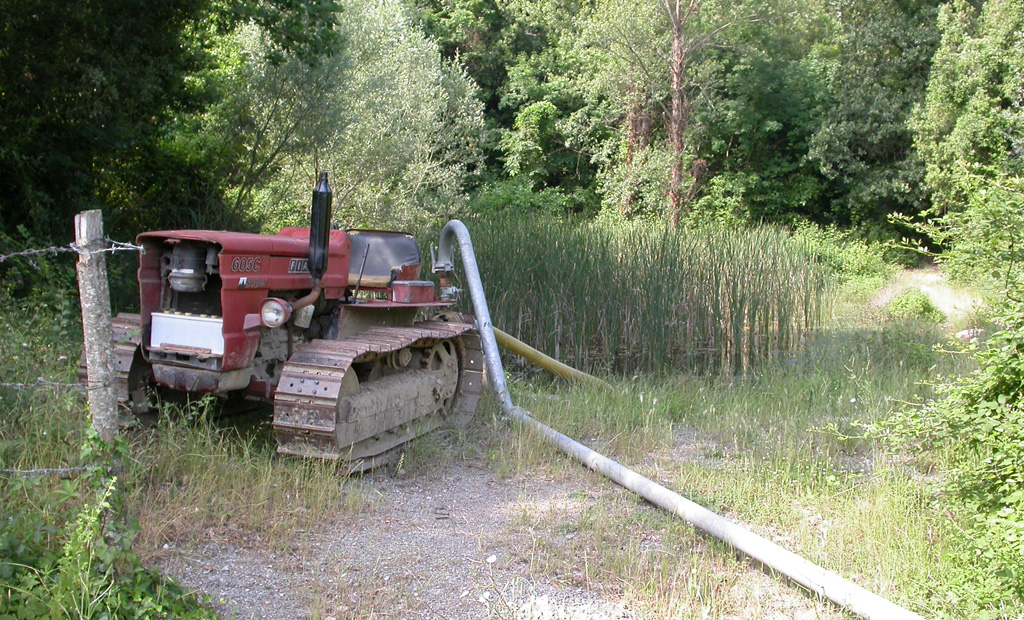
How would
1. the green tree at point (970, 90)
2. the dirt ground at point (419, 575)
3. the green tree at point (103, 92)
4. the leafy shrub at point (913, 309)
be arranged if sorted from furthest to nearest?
1. the green tree at point (970, 90)
2. the leafy shrub at point (913, 309)
3. the green tree at point (103, 92)
4. the dirt ground at point (419, 575)

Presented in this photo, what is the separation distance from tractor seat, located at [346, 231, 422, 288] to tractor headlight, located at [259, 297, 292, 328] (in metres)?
1.21

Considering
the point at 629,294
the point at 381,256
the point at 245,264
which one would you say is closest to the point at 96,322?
the point at 245,264

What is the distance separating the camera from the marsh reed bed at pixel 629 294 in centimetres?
778

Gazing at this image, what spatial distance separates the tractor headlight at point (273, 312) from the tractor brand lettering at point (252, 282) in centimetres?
9

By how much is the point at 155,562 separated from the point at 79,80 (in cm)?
658

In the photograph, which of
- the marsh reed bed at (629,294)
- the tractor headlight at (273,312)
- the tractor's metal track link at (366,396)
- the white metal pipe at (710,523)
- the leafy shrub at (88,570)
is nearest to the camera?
the leafy shrub at (88,570)

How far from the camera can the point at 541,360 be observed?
6961 millimetres

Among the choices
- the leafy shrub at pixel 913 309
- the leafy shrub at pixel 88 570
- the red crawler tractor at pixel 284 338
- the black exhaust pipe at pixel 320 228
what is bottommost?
the leafy shrub at pixel 913 309

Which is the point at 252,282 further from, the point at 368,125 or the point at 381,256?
the point at 368,125

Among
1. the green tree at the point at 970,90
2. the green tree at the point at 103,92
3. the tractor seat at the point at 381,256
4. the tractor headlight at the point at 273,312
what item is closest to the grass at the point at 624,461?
the tractor headlight at the point at 273,312

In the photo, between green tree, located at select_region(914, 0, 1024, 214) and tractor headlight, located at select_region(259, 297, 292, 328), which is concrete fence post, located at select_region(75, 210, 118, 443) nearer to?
tractor headlight, located at select_region(259, 297, 292, 328)

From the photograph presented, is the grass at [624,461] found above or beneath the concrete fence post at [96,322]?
beneath

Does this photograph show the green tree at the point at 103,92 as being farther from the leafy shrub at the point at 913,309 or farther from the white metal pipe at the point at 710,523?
the leafy shrub at the point at 913,309

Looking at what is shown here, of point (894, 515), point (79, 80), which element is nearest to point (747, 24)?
point (79, 80)
